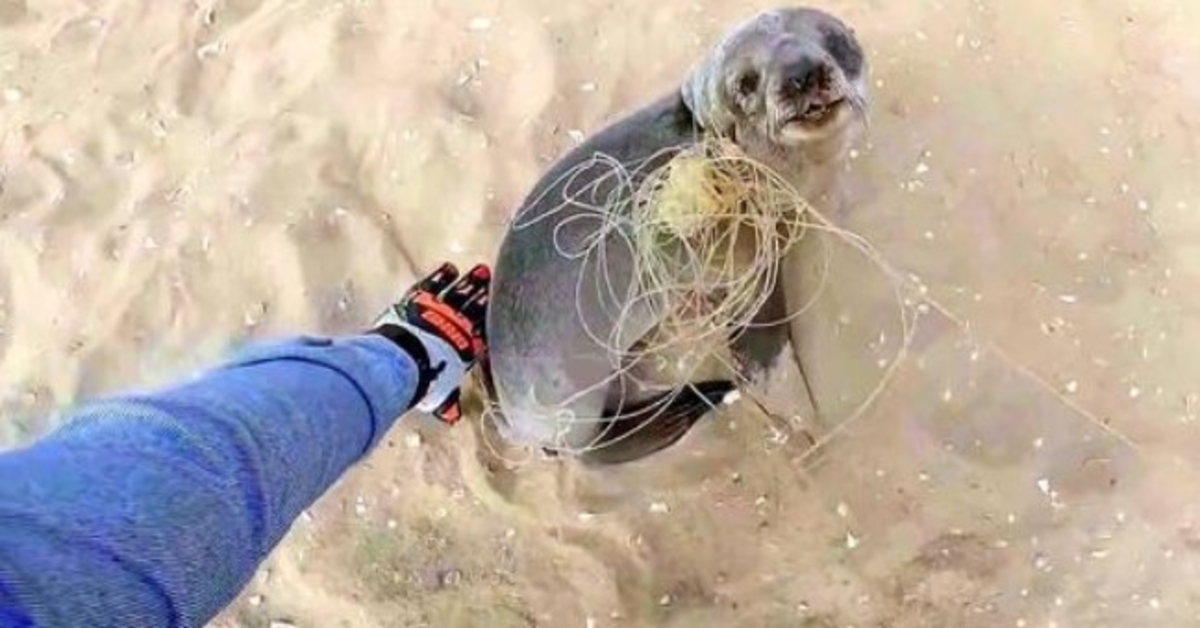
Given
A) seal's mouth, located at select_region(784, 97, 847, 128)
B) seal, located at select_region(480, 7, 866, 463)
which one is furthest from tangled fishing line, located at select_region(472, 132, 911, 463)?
seal's mouth, located at select_region(784, 97, 847, 128)

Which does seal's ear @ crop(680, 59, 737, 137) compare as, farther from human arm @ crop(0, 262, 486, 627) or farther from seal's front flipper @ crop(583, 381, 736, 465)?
human arm @ crop(0, 262, 486, 627)

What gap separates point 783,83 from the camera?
2391 millimetres

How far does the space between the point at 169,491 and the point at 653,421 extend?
1163 millimetres

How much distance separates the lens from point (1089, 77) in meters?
3.04

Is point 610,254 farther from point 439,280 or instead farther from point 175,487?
point 175,487

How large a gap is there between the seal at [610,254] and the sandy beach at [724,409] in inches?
7.9

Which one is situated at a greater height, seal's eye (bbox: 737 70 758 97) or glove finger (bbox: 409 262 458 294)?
seal's eye (bbox: 737 70 758 97)

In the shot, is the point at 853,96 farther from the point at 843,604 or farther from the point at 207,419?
the point at 207,419

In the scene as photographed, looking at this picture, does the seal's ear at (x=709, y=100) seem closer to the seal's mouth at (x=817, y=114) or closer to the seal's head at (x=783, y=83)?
the seal's head at (x=783, y=83)

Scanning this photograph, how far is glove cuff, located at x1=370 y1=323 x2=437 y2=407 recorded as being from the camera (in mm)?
2715

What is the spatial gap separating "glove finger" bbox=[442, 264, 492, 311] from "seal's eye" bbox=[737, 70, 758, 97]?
0.68 m

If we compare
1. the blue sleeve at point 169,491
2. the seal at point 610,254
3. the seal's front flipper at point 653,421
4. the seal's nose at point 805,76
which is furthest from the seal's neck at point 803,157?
the blue sleeve at point 169,491

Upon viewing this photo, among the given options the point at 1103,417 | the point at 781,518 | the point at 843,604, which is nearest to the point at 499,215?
the point at 781,518

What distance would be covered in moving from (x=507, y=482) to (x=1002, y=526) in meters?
0.91
